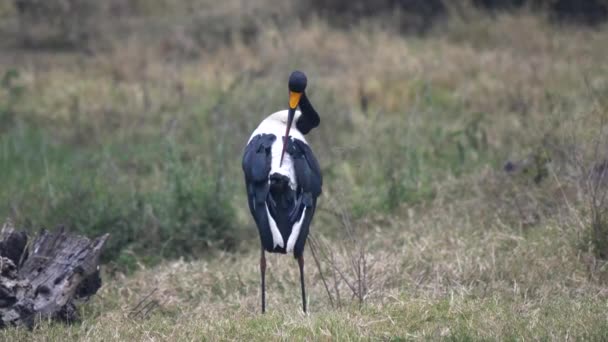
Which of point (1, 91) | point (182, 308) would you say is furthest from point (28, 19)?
point (182, 308)

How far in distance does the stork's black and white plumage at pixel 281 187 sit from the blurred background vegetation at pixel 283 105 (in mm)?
519

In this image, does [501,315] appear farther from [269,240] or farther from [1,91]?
[1,91]

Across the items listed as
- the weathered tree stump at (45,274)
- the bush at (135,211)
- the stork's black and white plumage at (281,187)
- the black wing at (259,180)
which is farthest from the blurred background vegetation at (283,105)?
the weathered tree stump at (45,274)

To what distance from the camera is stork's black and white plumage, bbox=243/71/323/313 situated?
547 cm

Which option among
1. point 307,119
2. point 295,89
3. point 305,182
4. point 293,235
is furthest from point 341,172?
point 293,235

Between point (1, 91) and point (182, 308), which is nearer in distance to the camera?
point (182, 308)

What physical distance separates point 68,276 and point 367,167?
3.73 m

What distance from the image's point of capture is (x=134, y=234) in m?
7.72

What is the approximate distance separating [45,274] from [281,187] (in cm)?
142

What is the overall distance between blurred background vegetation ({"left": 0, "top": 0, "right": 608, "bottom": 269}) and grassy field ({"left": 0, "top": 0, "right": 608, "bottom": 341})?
27 mm

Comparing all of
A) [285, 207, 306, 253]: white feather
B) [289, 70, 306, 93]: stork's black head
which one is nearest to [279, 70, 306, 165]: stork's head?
[289, 70, 306, 93]: stork's black head

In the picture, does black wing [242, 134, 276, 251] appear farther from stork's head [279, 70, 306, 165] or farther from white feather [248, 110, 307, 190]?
stork's head [279, 70, 306, 165]

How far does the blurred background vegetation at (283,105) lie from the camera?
25.6ft

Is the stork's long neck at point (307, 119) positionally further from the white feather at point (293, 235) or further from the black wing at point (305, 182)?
the white feather at point (293, 235)
